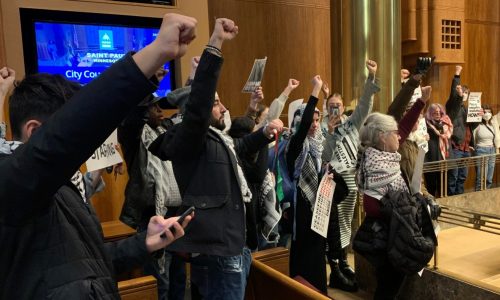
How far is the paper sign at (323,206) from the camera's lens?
2547 mm

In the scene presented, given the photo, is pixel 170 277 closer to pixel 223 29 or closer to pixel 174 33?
pixel 223 29

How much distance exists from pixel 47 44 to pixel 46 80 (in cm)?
356

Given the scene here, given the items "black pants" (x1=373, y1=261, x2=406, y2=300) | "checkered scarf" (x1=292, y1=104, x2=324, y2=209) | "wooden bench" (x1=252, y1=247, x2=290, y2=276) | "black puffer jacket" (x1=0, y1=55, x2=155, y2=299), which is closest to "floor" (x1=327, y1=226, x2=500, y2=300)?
"black pants" (x1=373, y1=261, x2=406, y2=300)

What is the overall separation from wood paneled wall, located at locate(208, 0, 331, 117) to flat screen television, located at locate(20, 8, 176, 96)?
5.44 ft

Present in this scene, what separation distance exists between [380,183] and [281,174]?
0.67m

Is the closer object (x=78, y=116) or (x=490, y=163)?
(x=78, y=116)

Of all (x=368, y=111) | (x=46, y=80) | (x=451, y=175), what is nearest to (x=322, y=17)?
(x=451, y=175)

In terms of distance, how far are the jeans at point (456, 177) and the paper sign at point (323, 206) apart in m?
3.96

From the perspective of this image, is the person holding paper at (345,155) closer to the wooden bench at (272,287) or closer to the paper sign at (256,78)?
the paper sign at (256,78)

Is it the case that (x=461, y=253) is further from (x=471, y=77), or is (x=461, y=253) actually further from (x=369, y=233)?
(x=471, y=77)

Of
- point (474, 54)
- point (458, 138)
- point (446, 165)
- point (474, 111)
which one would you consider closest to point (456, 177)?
point (458, 138)

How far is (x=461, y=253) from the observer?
3.90 m

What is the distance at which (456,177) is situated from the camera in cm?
595

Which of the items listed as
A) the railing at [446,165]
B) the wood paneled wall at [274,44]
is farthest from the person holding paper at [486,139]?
the wood paneled wall at [274,44]
